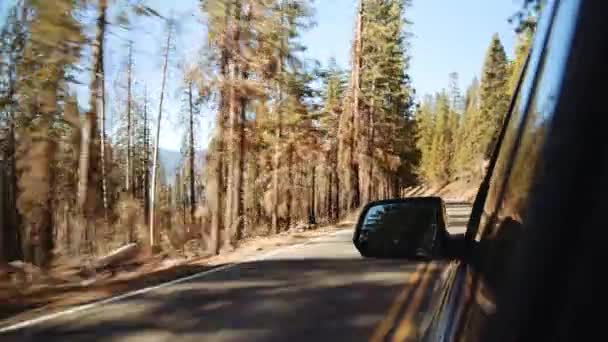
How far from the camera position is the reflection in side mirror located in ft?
7.27

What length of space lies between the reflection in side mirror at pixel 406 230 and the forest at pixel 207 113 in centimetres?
312

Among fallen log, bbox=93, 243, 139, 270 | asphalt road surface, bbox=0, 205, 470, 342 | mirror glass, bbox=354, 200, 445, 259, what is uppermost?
mirror glass, bbox=354, 200, 445, 259

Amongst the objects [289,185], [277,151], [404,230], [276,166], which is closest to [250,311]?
[404,230]

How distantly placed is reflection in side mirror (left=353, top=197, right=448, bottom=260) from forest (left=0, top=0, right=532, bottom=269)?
3.12 m

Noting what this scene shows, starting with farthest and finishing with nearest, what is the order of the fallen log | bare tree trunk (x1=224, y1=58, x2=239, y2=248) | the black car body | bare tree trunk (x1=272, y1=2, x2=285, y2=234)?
bare tree trunk (x1=272, y1=2, x2=285, y2=234) < bare tree trunk (x1=224, y1=58, x2=239, y2=248) < the fallen log < the black car body

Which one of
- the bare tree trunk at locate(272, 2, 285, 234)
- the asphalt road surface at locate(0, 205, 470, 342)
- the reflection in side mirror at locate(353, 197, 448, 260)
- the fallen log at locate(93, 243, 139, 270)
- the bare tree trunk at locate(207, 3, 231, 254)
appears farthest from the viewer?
the bare tree trunk at locate(272, 2, 285, 234)

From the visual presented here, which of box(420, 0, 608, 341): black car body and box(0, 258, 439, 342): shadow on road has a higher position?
box(420, 0, 608, 341): black car body

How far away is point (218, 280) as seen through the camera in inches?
392

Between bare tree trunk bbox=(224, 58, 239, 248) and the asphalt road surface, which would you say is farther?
bare tree trunk bbox=(224, 58, 239, 248)

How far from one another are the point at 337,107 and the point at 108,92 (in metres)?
26.1

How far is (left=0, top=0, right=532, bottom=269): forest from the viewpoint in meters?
18.4

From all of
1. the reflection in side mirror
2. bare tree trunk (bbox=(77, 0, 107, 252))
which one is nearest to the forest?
bare tree trunk (bbox=(77, 0, 107, 252))

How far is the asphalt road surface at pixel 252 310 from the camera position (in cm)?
612

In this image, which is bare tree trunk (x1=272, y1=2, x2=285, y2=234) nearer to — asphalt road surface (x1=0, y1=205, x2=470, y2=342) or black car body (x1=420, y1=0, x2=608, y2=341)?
asphalt road surface (x1=0, y1=205, x2=470, y2=342)
